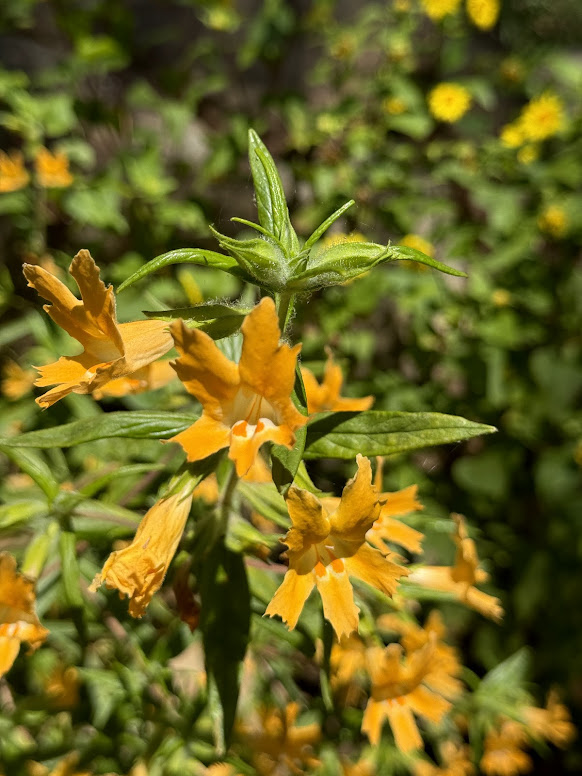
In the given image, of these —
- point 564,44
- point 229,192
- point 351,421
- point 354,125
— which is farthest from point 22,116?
point 564,44

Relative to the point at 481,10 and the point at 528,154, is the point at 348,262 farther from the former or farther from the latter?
the point at 481,10

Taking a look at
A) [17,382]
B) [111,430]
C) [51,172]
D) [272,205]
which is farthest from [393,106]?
[111,430]

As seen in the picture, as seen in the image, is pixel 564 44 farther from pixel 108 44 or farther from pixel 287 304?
pixel 287 304

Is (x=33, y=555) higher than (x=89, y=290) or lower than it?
lower

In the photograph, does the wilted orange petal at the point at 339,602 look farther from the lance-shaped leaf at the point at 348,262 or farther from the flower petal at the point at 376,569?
the lance-shaped leaf at the point at 348,262

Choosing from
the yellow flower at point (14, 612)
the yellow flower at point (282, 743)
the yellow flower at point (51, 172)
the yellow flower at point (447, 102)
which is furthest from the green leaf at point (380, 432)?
the yellow flower at point (447, 102)
